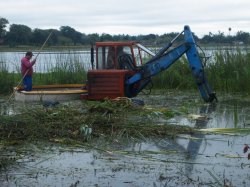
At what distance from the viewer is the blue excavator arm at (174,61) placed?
49.8 ft

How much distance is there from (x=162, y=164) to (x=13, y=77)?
1340cm

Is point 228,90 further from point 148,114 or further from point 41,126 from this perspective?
point 41,126

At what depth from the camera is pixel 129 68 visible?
15977mm

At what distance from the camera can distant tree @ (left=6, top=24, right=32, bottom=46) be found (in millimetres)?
25484

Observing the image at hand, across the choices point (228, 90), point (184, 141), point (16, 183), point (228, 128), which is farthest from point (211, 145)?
point (228, 90)

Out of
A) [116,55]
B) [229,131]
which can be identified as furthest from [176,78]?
[229,131]

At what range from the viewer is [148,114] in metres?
12.4

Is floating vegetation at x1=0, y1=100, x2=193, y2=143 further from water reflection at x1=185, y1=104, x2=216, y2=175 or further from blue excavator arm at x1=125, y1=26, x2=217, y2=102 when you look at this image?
blue excavator arm at x1=125, y1=26, x2=217, y2=102

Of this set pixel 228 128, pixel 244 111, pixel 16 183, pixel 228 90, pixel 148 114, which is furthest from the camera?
pixel 228 90

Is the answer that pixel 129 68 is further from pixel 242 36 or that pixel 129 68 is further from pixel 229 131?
pixel 242 36

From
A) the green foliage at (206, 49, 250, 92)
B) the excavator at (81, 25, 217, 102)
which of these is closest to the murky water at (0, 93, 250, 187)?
the excavator at (81, 25, 217, 102)

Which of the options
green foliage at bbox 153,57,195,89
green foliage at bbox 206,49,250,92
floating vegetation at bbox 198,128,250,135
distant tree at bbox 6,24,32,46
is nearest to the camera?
floating vegetation at bbox 198,128,250,135

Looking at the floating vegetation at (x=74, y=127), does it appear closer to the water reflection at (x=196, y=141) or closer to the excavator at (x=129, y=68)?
the water reflection at (x=196, y=141)

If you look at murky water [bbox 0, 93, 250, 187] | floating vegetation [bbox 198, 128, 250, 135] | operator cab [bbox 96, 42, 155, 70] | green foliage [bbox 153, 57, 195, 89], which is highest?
operator cab [bbox 96, 42, 155, 70]
